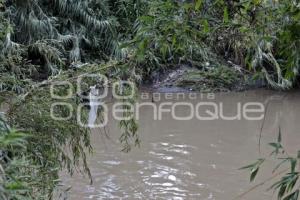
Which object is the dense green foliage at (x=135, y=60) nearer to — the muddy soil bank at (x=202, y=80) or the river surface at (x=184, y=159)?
the river surface at (x=184, y=159)

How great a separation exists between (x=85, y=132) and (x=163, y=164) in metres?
2.55

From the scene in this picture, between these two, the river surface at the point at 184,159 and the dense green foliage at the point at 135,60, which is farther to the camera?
the river surface at the point at 184,159

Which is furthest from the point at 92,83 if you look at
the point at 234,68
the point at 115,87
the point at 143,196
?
the point at 234,68

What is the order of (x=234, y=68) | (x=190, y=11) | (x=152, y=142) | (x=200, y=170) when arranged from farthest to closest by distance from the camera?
(x=234, y=68), (x=152, y=142), (x=200, y=170), (x=190, y=11)

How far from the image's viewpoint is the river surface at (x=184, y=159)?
13.6 ft

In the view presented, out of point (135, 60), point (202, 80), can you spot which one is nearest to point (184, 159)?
point (135, 60)

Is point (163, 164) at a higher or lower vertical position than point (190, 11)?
lower

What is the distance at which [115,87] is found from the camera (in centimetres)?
248

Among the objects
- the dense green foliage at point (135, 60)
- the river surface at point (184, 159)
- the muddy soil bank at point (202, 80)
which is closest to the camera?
the dense green foliage at point (135, 60)

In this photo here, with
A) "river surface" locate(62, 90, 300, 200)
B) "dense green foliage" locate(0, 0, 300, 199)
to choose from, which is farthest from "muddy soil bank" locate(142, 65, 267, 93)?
"dense green foliage" locate(0, 0, 300, 199)

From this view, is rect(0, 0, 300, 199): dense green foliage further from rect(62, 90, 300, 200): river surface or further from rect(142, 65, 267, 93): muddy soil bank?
rect(142, 65, 267, 93): muddy soil bank

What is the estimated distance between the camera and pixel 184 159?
5.02m

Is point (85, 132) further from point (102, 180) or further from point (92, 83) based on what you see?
point (102, 180)

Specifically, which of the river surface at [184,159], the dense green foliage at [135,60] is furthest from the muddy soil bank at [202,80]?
the dense green foliage at [135,60]
